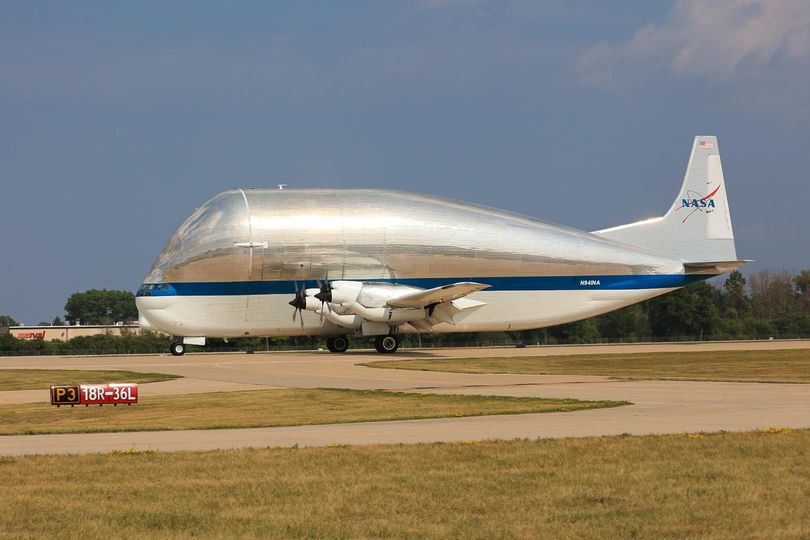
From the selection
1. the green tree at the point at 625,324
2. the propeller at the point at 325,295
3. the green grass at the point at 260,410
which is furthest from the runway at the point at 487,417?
the green tree at the point at 625,324

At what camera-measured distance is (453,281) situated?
60781mm

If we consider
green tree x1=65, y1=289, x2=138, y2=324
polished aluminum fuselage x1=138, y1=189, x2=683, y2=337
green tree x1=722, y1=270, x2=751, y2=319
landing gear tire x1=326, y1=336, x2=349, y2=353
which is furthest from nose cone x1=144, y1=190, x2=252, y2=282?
green tree x1=65, y1=289, x2=138, y2=324

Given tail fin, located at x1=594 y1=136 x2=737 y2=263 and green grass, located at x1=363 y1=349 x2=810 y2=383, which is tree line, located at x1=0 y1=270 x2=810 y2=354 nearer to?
tail fin, located at x1=594 y1=136 x2=737 y2=263

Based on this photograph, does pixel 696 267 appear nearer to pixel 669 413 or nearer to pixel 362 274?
pixel 362 274

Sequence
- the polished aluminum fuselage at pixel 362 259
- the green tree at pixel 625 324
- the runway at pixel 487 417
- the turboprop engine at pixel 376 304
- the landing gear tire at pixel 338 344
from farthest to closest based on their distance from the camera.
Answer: the green tree at pixel 625 324 < the landing gear tire at pixel 338 344 < the polished aluminum fuselage at pixel 362 259 < the turboprop engine at pixel 376 304 < the runway at pixel 487 417

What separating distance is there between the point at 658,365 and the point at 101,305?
6383 inches

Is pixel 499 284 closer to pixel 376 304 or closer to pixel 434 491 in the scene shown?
pixel 376 304

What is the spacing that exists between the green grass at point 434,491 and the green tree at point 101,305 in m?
178

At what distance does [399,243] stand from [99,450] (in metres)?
42.2

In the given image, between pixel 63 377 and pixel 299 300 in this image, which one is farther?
pixel 299 300

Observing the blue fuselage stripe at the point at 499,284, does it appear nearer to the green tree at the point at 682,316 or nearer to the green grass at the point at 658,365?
the green grass at the point at 658,365

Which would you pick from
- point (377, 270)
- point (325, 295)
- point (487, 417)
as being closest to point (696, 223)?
point (377, 270)

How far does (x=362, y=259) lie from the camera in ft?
194

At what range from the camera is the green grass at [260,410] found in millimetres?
23109
